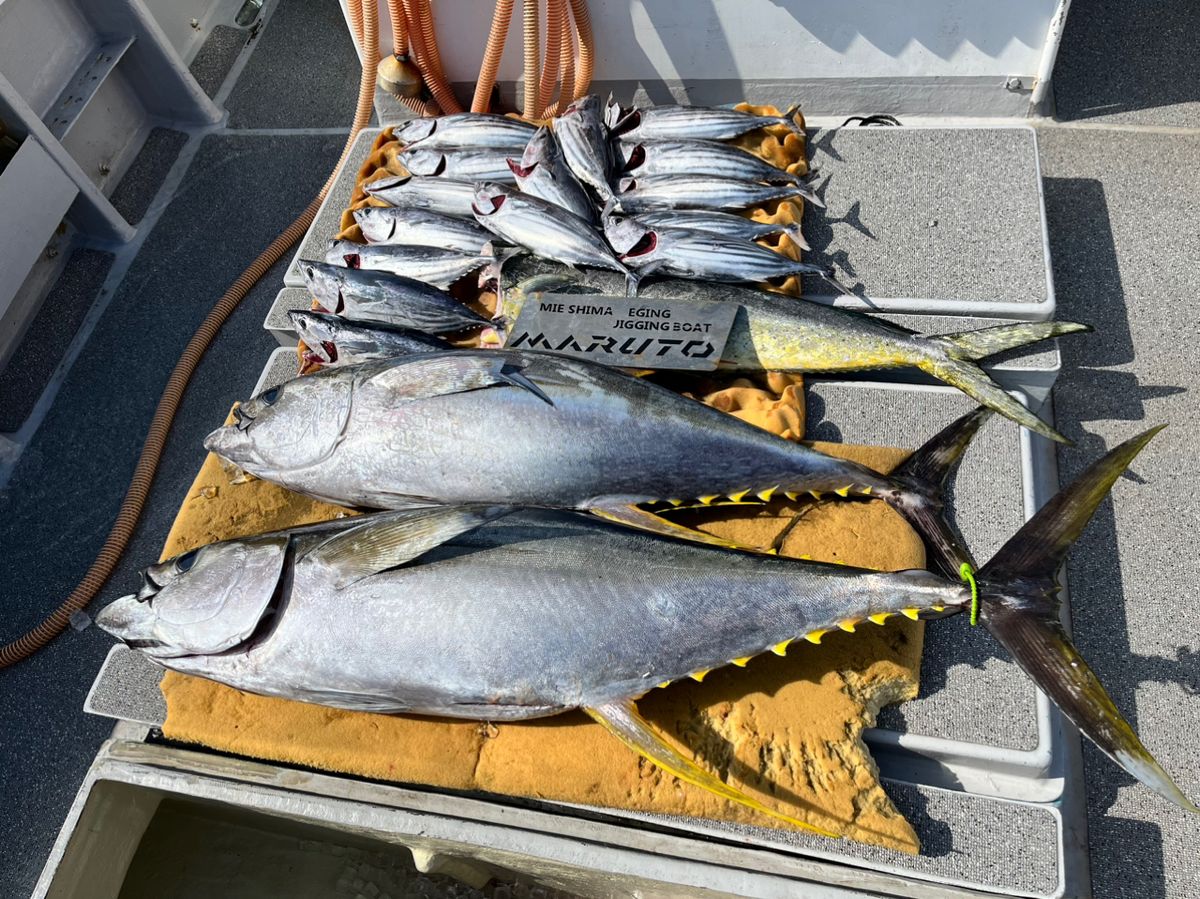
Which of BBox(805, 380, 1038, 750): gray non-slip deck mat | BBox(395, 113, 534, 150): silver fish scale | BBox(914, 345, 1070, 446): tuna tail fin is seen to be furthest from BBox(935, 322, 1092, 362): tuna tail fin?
BBox(395, 113, 534, 150): silver fish scale

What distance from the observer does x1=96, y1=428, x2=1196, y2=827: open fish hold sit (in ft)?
5.16

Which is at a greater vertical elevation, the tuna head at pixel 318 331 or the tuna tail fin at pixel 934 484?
the tuna head at pixel 318 331

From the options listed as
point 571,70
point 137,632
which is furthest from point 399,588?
point 571,70

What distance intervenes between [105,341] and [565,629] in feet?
9.44

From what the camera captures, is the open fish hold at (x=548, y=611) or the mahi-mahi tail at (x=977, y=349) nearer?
the open fish hold at (x=548, y=611)

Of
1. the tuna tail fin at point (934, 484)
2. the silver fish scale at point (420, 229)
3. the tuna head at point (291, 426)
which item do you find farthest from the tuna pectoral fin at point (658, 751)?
the silver fish scale at point (420, 229)

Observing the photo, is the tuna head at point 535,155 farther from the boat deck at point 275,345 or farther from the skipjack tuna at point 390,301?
the boat deck at point 275,345

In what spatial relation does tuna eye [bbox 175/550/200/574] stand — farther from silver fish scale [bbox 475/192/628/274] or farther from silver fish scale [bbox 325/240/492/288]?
silver fish scale [bbox 475/192/628/274]

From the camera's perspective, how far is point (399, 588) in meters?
1.64

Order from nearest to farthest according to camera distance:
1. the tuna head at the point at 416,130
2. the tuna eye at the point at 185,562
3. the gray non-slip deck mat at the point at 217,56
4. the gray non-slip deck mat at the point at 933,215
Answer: the tuna eye at the point at 185,562 < the gray non-slip deck mat at the point at 933,215 < the tuna head at the point at 416,130 < the gray non-slip deck mat at the point at 217,56

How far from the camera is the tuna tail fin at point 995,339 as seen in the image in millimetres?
2020

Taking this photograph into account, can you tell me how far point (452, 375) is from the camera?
190cm

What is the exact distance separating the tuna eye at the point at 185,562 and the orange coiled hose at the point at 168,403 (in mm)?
1182

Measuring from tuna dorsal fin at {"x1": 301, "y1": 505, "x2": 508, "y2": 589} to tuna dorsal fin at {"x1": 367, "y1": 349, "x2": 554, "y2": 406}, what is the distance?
1.01 feet
